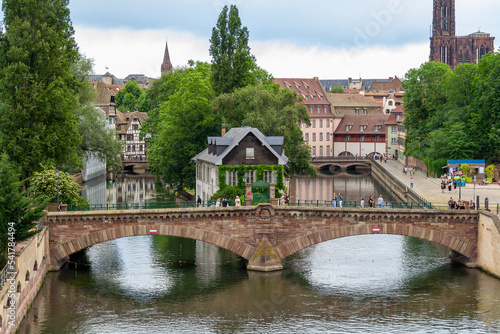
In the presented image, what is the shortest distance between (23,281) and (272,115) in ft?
134

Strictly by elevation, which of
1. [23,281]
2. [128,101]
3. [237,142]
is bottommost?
[23,281]

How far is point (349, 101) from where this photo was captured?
16562 centimetres

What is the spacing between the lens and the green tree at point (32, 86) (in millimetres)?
56625

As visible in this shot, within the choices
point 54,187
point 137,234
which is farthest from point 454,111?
point 54,187

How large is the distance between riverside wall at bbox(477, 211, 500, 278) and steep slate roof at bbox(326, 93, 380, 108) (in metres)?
111

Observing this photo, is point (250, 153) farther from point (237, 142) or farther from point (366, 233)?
point (366, 233)

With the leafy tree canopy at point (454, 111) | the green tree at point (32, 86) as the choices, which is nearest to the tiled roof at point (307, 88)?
the leafy tree canopy at point (454, 111)

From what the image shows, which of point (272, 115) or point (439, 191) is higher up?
point (272, 115)

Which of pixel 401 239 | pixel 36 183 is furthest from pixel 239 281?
pixel 401 239

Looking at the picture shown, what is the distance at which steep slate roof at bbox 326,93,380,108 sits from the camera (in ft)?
535

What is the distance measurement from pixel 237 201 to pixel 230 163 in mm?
14982

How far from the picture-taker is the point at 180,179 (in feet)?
273

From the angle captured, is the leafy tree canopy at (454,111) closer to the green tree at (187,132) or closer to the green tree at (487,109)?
the green tree at (487,109)

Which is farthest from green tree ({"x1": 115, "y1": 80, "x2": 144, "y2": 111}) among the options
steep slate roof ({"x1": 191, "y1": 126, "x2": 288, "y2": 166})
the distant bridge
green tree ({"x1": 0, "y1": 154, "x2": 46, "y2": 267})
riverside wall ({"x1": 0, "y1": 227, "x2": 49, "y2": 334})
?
green tree ({"x1": 0, "y1": 154, "x2": 46, "y2": 267})
